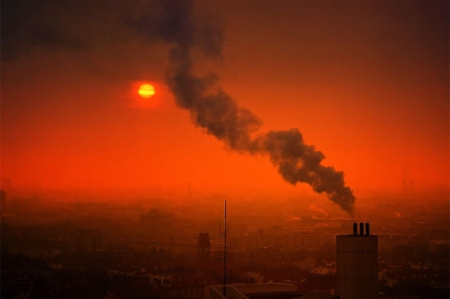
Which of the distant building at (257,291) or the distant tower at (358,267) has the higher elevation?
the distant tower at (358,267)

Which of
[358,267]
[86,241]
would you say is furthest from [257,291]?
[86,241]

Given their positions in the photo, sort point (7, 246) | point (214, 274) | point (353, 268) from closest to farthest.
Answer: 1. point (353, 268)
2. point (7, 246)
3. point (214, 274)

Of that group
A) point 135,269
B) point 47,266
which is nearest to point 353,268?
point 135,269

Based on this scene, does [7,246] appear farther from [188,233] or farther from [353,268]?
[353,268]

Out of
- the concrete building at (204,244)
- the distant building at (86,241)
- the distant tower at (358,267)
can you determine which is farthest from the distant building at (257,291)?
the distant building at (86,241)

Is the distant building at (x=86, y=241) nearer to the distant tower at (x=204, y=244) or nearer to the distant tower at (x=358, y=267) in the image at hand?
the distant tower at (x=204, y=244)

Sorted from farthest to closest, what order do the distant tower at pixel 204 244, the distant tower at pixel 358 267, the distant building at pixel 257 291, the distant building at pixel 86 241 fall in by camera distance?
the distant tower at pixel 204 244, the distant building at pixel 86 241, the distant building at pixel 257 291, the distant tower at pixel 358 267

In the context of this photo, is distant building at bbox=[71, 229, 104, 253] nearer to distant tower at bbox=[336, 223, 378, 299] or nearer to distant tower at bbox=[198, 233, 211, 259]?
distant tower at bbox=[198, 233, 211, 259]

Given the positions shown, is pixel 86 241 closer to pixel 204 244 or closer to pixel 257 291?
pixel 204 244
